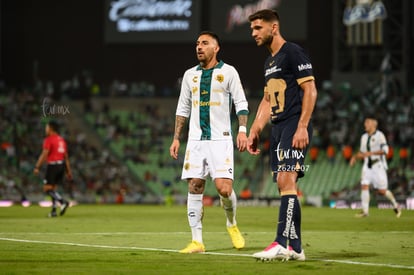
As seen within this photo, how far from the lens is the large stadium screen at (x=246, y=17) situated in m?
47.6

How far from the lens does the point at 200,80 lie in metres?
Result: 12.3

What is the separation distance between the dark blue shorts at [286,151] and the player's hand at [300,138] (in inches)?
6.1

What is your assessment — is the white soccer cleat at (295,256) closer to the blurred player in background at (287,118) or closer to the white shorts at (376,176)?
the blurred player in background at (287,118)

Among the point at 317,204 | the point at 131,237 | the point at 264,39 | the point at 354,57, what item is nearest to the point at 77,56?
the point at 354,57

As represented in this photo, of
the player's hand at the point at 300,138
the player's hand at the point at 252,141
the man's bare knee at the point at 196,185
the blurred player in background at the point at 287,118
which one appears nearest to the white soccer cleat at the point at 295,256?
the blurred player in background at the point at 287,118

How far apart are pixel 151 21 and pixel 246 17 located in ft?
17.4

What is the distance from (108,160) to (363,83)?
12845mm

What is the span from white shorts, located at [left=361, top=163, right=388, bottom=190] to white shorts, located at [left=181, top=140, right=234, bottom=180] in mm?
12688

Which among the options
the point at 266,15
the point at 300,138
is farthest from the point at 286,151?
the point at 266,15

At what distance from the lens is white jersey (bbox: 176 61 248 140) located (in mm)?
12250

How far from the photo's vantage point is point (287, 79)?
10516 mm

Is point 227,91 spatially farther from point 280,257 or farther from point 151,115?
point 151,115

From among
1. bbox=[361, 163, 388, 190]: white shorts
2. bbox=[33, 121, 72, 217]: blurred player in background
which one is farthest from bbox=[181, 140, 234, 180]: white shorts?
bbox=[361, 163, 388, 190]: white shorts

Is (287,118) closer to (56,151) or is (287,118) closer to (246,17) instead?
(56,151)
